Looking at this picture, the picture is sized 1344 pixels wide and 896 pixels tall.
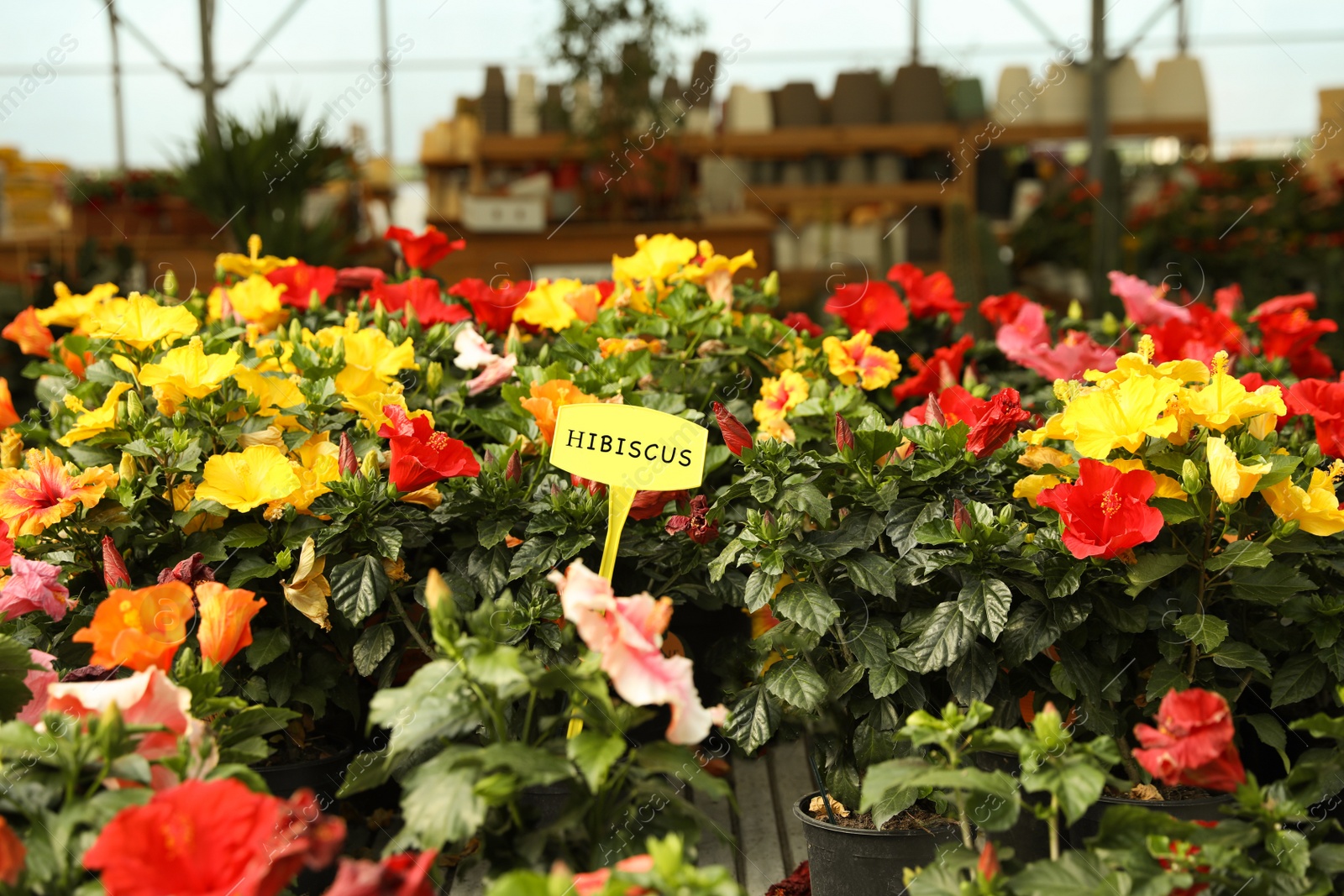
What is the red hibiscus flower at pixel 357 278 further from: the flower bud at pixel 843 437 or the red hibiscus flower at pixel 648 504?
the flower bud at pixel 843 437

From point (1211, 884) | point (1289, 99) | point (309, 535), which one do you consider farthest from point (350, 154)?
point (1289, 99)

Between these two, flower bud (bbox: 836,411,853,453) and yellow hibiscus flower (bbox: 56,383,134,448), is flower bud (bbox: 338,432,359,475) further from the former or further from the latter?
flower bud (bbox: 836,411,853,453)

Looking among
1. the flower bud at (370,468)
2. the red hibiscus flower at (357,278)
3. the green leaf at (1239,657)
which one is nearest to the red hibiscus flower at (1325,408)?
the green leaf at (1239,657)

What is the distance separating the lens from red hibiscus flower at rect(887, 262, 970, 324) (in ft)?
6.08

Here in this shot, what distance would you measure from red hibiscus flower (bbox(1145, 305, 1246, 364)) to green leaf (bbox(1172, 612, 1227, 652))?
1.57 ft

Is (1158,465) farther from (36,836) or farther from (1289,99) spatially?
(1289,99)

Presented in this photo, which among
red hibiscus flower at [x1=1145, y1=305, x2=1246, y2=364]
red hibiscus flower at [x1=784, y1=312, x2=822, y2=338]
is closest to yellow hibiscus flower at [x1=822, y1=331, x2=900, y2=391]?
red hibiscus flower at [x1=784, y1=312, x2=822, y2=338]

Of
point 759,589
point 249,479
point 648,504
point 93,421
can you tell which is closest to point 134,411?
point 93,421

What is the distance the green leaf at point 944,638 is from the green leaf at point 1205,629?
0.60 feet

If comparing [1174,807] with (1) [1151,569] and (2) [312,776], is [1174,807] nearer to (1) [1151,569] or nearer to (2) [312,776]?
(1) [1151,569]

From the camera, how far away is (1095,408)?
3.40 feet

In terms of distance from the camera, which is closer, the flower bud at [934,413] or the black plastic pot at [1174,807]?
the black plastic pot at [1174,807]

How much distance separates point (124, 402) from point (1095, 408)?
1.00 meters

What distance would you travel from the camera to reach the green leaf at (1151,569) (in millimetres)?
1034
